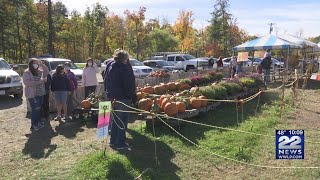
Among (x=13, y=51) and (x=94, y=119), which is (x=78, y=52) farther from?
(x=94, y=119)

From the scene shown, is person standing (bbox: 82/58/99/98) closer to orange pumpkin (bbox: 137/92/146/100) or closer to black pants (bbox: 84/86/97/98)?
black pants (bbox: 84/86/97/98)

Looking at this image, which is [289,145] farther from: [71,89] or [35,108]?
[71,89]

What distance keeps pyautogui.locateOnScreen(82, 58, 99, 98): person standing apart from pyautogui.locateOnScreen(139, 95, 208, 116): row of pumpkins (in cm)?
257

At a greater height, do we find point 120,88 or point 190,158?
point 120,88

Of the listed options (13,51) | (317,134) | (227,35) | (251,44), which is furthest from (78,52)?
(317,134)

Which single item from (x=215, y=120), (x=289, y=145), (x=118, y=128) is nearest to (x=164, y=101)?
(x=215, y=120)

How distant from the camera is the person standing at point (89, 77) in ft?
36.9

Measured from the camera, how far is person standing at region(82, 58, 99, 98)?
36.9ft

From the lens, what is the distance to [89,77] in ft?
37.2

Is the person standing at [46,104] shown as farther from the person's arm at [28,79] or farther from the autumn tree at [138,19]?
the autumn tree at [138,19]

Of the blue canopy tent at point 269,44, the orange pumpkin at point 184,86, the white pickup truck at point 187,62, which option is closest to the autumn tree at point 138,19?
the white pickup truck at point 187,62

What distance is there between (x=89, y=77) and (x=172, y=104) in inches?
147

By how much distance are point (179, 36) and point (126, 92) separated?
61546 millimetres

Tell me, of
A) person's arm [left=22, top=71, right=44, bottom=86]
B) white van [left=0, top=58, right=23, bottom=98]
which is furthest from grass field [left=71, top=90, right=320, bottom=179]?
white van [left=0, top=58, right=23, bottom=98]
